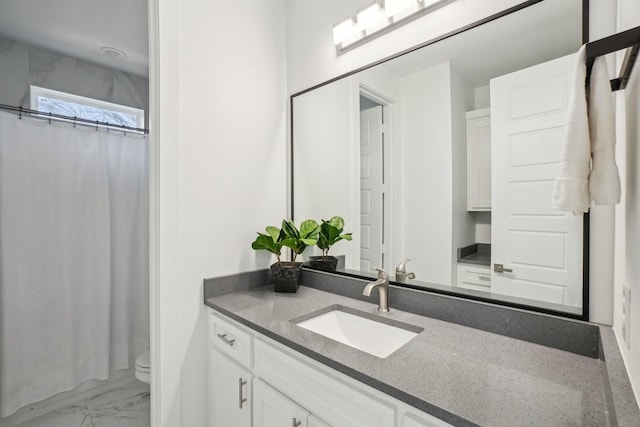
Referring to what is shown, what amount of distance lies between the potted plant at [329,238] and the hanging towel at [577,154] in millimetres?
1049

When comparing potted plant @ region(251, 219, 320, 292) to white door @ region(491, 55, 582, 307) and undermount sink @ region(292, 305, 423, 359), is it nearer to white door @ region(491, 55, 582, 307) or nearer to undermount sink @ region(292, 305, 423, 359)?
undermount sink @ region(292, 305, 423, 359)

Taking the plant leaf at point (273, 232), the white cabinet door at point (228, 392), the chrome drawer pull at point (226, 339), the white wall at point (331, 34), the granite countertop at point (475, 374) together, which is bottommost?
the white cabinet door at point (228, 392)

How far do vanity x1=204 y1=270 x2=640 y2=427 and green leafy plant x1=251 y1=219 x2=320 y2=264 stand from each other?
276 mm

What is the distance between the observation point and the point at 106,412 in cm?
199

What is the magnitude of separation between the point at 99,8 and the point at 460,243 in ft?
7.97

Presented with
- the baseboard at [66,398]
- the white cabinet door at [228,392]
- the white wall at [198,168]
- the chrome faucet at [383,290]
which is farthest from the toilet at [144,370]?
the chrome faucet at [383,290]

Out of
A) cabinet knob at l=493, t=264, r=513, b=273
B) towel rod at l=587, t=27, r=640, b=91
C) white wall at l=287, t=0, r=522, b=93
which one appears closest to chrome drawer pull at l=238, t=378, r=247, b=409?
cabinet knob at l=493, t=264, r=513, b=273

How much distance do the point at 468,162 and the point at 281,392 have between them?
106 cm

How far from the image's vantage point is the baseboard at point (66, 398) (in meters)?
1.88

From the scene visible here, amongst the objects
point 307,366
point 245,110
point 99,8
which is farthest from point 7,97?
point 307,366

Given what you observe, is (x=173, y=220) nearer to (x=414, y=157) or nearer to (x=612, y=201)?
(x=414, y=157)

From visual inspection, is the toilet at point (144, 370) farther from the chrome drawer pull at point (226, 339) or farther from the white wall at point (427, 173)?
the white wall at point (427, 173)

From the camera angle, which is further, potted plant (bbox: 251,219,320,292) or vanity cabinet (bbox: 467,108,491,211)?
potted plant (bbox: 251,219,320,292)

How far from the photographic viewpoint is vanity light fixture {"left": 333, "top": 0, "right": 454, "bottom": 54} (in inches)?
49.8
